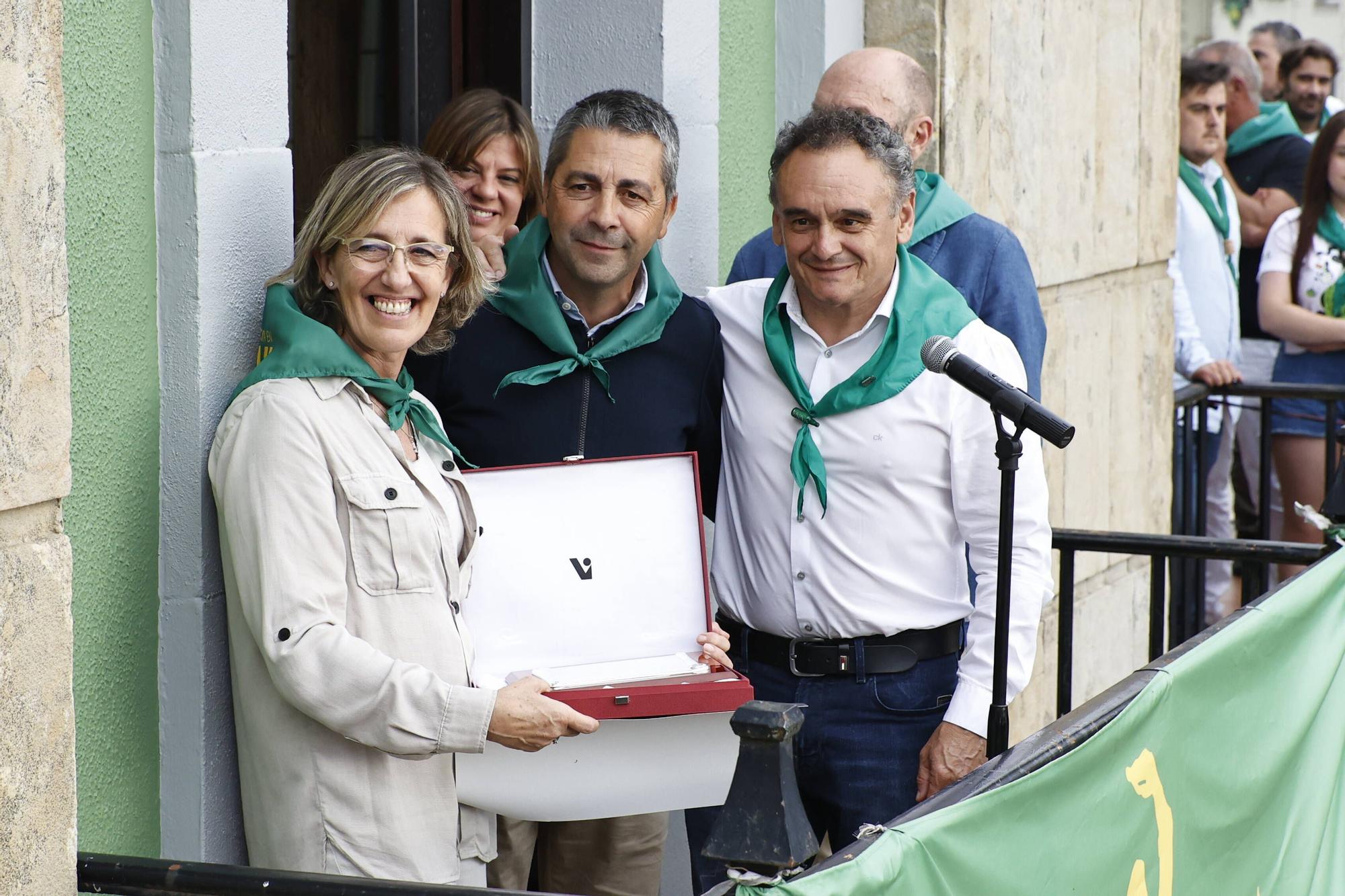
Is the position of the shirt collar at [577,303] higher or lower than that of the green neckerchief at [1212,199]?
lower

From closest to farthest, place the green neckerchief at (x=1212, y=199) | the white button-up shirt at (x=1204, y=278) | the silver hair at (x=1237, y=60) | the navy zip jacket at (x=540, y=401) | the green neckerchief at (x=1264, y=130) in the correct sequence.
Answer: the navy zip jacket at (x=540, y=401)
the white button-up shirt at (x=1204, y=278)
the green neckerchief at (x=1212, y=199)
the silver hair at (x=1237, y=60)
the green neckerchief at (x=1264, y=130)

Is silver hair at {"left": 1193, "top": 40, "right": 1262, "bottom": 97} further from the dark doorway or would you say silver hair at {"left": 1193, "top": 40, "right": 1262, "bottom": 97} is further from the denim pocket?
the denim pocket

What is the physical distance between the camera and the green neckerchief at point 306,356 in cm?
251

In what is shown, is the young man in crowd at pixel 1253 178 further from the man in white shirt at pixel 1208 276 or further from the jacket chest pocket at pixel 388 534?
the jacket chest pocket at pixel 388 534

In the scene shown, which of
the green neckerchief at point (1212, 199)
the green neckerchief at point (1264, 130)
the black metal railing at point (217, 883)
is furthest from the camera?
the green neckerchief at point (1264, 130)

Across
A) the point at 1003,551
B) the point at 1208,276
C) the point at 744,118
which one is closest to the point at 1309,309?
the point at 1208,276

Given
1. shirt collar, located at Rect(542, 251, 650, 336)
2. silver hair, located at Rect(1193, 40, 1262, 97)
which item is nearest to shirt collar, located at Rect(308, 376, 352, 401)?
shirt collar, located at Rect(542, 251, 650, 336)

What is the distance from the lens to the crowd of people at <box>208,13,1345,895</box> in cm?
246

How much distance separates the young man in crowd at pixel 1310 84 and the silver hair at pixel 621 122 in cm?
709

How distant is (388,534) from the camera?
2486 mm

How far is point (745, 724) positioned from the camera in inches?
69.4

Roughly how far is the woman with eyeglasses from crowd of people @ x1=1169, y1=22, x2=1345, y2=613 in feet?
14.3

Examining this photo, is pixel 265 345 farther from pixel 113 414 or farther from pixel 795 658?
pixel 795 658

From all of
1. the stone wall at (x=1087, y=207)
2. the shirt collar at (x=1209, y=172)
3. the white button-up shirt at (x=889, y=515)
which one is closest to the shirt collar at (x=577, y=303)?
the white button-up shirt at (x=889, y=515)
